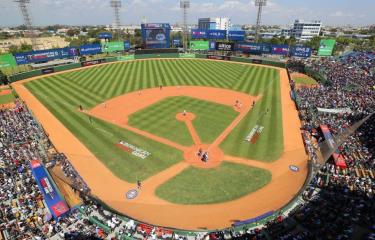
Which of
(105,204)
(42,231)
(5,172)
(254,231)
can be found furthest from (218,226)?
(5,172)

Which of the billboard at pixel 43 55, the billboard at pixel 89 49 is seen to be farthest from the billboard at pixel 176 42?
the billboard at pixel 43 55

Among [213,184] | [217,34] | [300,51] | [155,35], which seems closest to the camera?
[213,184]

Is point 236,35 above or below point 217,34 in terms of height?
below

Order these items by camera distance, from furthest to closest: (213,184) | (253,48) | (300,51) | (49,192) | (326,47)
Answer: (253,48) < (326,47) < (300,51) < (213,184) < (49,192)

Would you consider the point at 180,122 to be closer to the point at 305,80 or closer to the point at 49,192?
the point at 49,192

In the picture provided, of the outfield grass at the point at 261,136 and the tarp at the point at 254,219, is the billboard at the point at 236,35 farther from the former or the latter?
the tarp at the point at 254,219

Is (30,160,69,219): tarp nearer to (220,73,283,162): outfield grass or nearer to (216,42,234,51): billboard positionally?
(220,73,283,162): outfield grass

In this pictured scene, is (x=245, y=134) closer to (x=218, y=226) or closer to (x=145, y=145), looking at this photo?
(x=145, y=145)

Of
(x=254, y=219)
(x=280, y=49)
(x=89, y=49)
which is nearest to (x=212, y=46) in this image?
(x=280, y=49)
